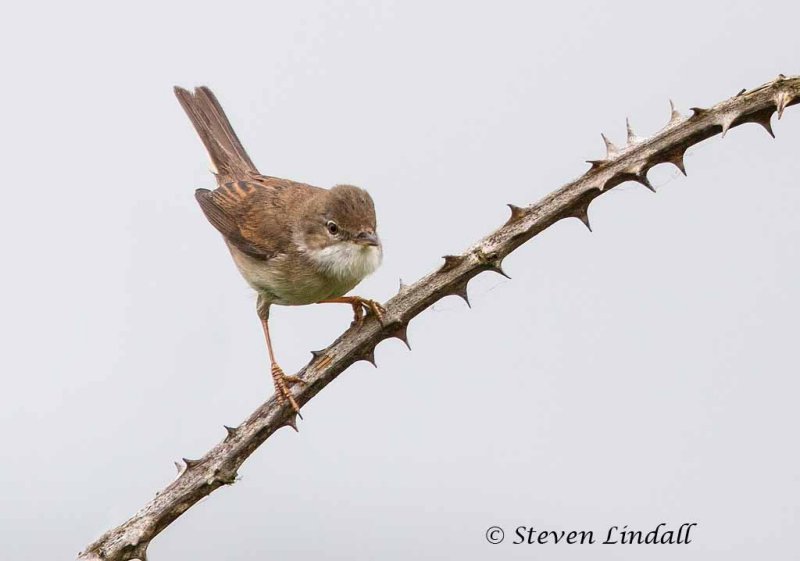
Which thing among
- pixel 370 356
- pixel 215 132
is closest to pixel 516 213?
pixel 370 356

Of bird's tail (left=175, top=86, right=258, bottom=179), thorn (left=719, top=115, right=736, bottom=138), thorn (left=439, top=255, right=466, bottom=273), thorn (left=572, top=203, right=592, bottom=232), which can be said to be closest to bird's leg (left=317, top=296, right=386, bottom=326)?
Result: thorn (left=439, top=255, right=466, bottom=273)

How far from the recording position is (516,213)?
3637 mm

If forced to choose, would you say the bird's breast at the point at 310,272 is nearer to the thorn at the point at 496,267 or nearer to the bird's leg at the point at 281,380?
the bird's leg at the point at 281,380

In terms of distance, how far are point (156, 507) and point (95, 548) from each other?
0.28m

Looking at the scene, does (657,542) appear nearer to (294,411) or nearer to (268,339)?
(294,411)

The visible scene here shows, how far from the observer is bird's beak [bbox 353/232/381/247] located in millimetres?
5434

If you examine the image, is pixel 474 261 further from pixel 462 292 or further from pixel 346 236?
pixel 346 236

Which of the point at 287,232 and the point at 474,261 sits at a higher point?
the point at 287,232

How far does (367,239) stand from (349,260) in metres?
0.17

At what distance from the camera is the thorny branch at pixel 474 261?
336 cm

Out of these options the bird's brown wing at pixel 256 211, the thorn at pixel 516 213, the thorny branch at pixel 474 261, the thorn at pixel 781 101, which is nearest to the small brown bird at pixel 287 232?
the bird's brown wing at pixel 256 211

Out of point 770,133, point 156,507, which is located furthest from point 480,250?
point 156,507

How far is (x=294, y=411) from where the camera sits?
3611mm

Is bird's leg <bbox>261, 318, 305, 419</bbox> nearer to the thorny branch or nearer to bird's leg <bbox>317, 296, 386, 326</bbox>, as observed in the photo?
the thorny branch
